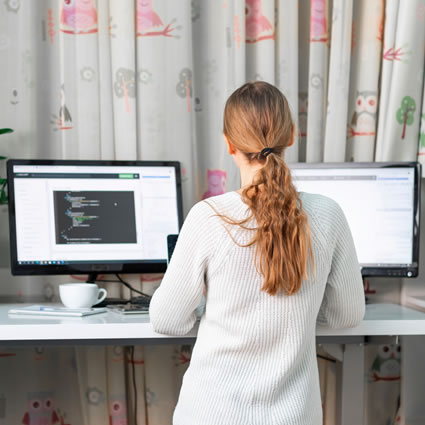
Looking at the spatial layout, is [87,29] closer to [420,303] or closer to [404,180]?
[404,180]

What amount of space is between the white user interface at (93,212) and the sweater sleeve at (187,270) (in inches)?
25.7

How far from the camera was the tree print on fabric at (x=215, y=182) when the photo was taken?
196cm

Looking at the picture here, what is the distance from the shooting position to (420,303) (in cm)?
178

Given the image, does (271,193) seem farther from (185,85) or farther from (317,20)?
(317,20)

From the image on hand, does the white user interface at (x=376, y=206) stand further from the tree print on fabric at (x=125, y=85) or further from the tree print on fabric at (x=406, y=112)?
the tree print on fabric at (x=125, y=85)

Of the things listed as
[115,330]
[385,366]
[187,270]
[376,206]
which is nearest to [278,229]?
[187,270]

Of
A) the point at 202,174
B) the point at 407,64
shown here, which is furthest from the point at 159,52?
the point at 407,64

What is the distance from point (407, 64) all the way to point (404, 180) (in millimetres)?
406

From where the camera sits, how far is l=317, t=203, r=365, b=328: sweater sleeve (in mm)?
1158

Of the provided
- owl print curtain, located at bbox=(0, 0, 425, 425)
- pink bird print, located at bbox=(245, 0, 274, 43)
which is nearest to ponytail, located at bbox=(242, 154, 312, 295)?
owl print curtain, located at bbox=(0, 0, 425, 425)

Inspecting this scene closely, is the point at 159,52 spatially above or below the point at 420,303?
above

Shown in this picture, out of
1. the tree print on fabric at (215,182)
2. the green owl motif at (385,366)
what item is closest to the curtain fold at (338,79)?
the tree print on fabric at (215,182)

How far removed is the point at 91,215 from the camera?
5.82 ft

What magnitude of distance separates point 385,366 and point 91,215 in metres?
1.15
